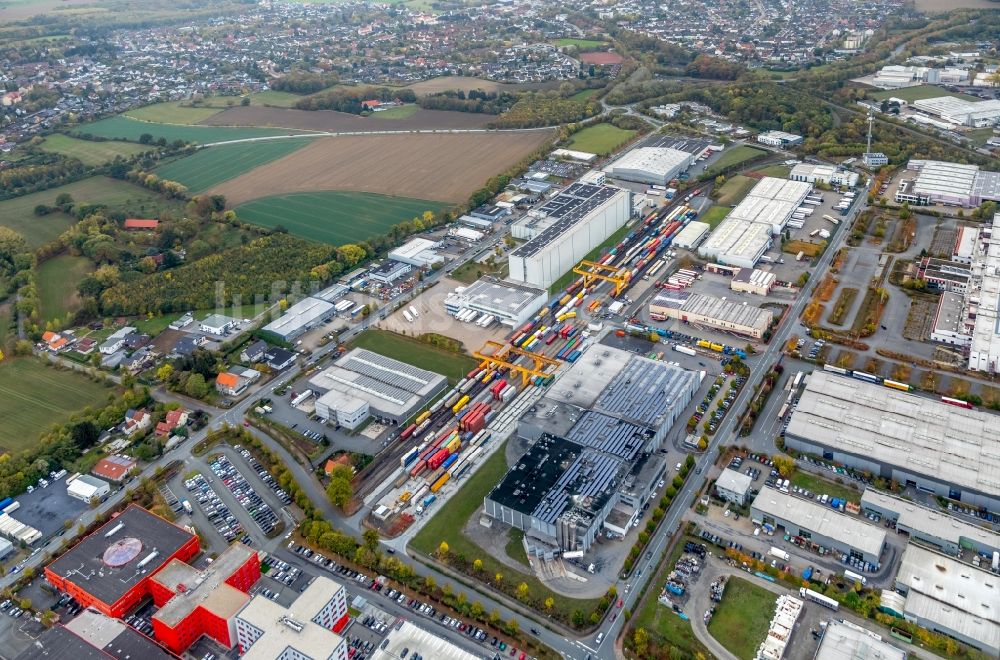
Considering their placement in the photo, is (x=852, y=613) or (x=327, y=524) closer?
(x=852, y=613)

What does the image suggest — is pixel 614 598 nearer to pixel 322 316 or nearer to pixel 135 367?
pixel 322 316

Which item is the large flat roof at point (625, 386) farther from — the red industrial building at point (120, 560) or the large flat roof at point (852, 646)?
the red industrial building at point (120, 560)

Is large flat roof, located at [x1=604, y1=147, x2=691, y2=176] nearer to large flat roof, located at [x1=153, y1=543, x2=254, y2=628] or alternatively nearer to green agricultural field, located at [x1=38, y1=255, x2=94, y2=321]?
green agricultural field, located at [x1=38, y1=255, x2=94, y2=321]

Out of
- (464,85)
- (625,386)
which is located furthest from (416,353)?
(464,85)

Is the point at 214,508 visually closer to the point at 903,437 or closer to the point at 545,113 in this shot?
the point at 903,437

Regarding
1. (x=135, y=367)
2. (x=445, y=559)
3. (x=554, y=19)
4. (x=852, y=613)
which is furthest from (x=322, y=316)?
(x=554, y=19)

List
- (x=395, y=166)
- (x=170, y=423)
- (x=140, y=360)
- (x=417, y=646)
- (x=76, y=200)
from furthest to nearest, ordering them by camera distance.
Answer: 1. (x=395, y=166)
2. (x=76, y=200)
3. (x=140, y=360)
4. (x=170, y=423)
5. (x=417, y=646)

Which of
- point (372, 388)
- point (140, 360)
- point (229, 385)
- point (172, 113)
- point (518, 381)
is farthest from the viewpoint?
point (172, 113)
